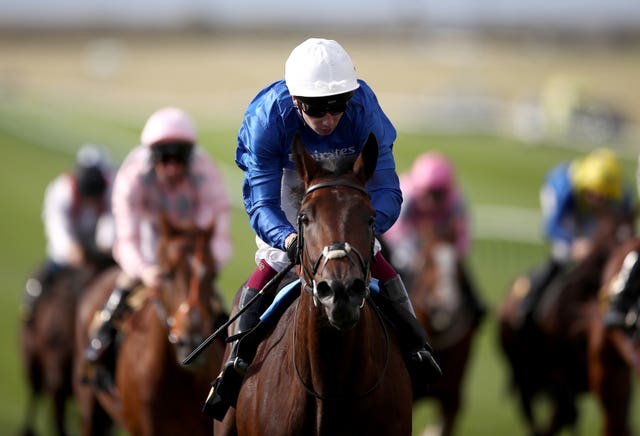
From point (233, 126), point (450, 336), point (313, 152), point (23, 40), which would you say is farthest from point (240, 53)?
point (313, 152)

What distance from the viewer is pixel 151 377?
7.31m

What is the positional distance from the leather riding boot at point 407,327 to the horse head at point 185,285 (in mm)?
1885

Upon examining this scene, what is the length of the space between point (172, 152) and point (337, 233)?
3795mm

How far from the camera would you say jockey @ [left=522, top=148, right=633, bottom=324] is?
35.7 ft

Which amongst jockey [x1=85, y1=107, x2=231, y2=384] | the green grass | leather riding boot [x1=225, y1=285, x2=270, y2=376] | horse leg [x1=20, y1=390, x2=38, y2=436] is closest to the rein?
leather riding boot [x1=225, y1=285, x2=270, y2=376]

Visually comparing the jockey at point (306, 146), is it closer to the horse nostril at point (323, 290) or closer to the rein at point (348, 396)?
the rein at point (348, 396)

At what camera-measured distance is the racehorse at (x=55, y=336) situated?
10.9 meters

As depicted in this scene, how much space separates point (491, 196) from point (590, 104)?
15.0 metres

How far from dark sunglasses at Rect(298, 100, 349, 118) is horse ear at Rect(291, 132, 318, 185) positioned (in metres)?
0.31

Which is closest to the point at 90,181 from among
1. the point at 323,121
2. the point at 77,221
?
the point at 77,221

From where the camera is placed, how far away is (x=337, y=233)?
14.7 feet

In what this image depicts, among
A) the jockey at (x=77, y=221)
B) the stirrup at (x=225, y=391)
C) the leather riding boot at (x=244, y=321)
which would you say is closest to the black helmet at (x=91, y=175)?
the jockey at (x=77, y=221)

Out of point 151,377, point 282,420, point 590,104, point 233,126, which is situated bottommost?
point 590,104

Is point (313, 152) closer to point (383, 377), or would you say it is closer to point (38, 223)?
point (383, 377)
